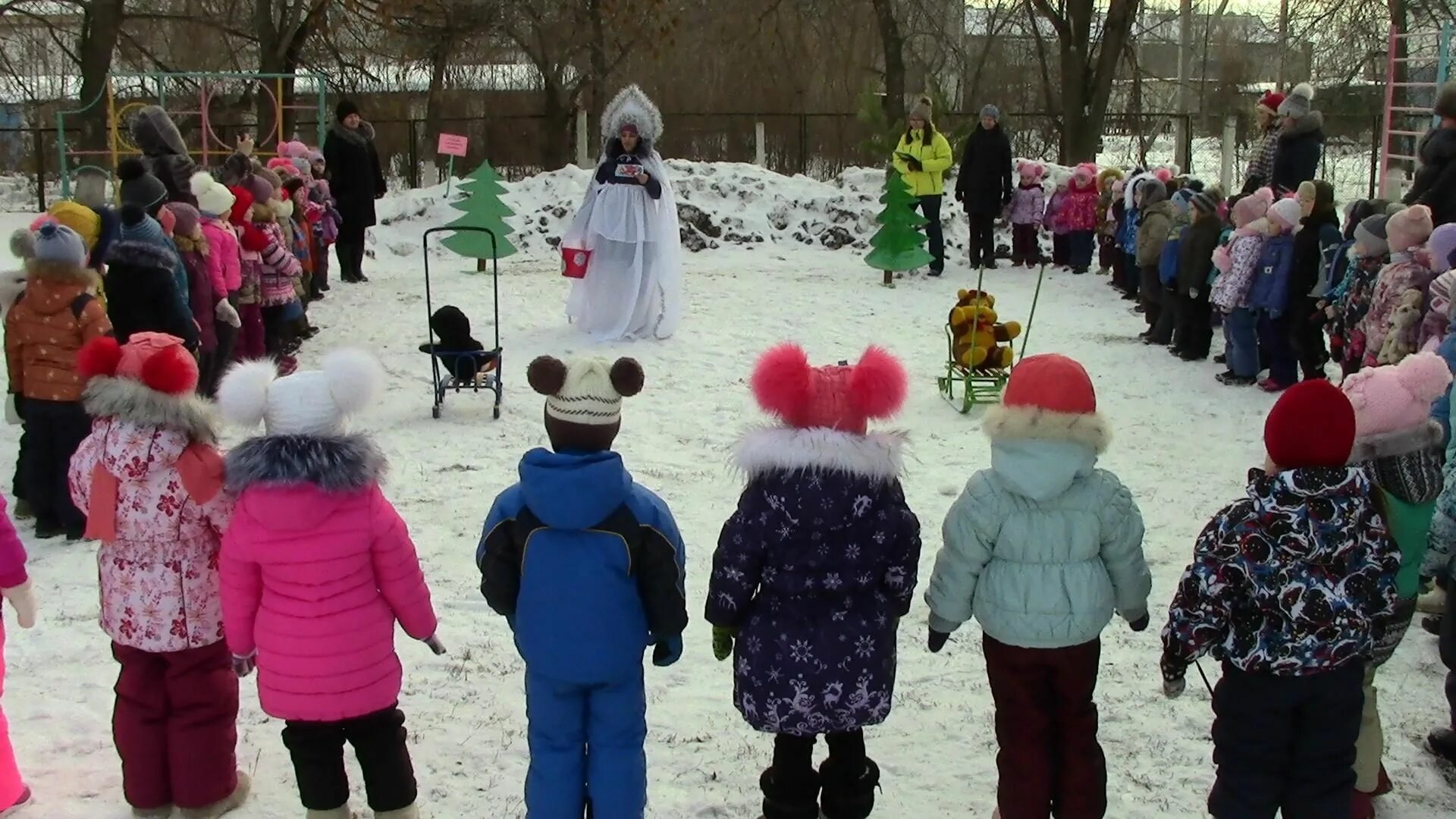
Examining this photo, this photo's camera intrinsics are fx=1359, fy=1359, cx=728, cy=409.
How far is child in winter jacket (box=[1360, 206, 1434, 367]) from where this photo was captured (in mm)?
6559

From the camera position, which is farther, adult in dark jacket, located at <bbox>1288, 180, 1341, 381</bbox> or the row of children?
adult in dark jacket, located at <bbox>1288, 180, 1341, 381</bbox>

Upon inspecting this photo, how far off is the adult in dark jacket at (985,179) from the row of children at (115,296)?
806 cm

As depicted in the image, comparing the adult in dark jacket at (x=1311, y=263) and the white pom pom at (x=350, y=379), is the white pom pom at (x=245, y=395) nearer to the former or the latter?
the white pom pom at (x=350, y=379)

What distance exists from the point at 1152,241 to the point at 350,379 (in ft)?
28.1

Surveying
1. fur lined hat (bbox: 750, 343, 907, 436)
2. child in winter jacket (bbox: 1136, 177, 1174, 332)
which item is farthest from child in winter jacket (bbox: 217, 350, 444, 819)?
child in winter jacket (bbox: 1136, 177, 1174, 332)

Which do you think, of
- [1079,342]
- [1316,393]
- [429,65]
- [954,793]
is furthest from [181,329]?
[429,65]

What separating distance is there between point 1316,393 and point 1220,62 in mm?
38278

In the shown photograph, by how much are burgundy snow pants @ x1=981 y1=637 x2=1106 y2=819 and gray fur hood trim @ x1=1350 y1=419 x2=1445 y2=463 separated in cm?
91

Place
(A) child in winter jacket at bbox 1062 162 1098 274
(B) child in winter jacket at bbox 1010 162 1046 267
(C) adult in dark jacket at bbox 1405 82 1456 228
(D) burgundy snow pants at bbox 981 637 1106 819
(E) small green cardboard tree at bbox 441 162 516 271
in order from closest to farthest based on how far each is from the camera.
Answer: (D) burgundy snow pants at bbox 981 637 1106 819, (C) adult in dark jacket at bbox 1405 82 1456 228, (E) small green cardboard tree at bbox 441 162 516 271, (A) child in winter jacket at bbox 1062 162 1098 274, (B) child in winter jacket at bbox 1010 162 1046 267

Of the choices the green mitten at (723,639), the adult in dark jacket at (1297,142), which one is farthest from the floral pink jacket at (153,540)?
the adult in dark jacket at (1297,142)

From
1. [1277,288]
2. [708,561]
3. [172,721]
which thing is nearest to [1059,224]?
[1277,288]

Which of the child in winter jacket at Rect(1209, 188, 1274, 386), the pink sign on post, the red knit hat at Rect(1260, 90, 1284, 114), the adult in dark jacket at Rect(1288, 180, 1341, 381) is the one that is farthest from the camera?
the pink sign on post

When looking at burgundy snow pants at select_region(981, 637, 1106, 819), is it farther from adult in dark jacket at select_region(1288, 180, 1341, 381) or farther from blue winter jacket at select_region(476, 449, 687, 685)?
adult in dark jacket at select_region(1288, 180, 1341, 381)

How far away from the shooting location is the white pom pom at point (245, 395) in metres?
3.36
